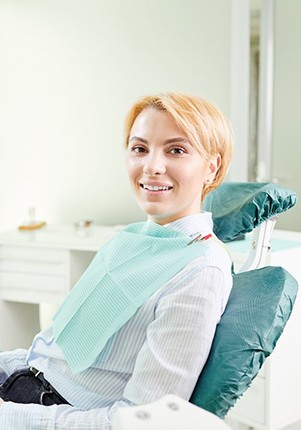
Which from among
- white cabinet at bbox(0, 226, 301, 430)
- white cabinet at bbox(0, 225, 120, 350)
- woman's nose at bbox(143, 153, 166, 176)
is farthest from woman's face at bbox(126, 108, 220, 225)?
white cabinet at bbox(0, 225, 120, 350)

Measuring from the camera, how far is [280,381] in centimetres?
235

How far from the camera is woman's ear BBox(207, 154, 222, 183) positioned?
135 cm

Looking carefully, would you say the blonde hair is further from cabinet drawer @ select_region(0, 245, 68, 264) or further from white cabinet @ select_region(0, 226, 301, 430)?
cabinet drawer @ select_region(0, 245, 68, 264)

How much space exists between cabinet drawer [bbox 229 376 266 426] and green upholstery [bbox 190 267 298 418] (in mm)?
1219

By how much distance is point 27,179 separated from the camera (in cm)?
349

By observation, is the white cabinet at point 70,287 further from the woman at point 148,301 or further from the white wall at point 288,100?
the woman at point 148,301

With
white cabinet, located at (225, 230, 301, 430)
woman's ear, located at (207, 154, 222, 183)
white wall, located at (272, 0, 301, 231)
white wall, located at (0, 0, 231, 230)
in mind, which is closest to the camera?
woman's ear, located at (207, 154, 222, 183)

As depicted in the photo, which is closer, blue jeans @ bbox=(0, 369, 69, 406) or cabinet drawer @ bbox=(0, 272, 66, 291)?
blue jeans @ bbox=(0, 369, 69, 406)

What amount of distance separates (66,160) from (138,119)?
2.12m

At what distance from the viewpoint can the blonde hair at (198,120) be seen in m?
1.27

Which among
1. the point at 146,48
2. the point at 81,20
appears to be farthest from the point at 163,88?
the point at 81,20

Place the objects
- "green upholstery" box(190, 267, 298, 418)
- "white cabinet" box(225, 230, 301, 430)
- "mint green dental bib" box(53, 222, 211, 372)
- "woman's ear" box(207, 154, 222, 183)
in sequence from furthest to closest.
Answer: "white cabinet" box(225, 230, 301, 430)
"woman's ear" box(207, 154, 222, 183)
"mint green dental bib" box(53, 222, 211, 372)
"green upholstery" box(190, 267, 298, 418)

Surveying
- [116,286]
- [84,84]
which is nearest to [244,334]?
[116,286]

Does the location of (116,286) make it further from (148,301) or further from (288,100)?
(288,100)
